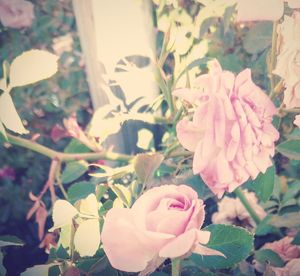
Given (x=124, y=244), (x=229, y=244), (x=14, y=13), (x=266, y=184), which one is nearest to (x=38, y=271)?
(x=124, y=244)

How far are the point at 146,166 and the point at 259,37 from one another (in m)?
0.30

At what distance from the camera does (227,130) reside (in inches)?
19.0

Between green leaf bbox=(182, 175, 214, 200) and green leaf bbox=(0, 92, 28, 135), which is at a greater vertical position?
green leaf bbox=(0, 92, 28, 135)

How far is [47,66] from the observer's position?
515 millimetres

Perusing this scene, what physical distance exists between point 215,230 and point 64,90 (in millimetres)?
1425

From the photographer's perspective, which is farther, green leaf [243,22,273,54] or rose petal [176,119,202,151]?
green leaf [243,22,273,54]

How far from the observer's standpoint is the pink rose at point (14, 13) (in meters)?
1.10

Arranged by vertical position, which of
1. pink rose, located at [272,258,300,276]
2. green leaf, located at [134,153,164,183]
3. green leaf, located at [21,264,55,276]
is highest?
green leaf, located at [134,153,164,183]

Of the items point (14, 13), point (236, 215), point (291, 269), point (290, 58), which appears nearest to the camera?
point (290, 58)

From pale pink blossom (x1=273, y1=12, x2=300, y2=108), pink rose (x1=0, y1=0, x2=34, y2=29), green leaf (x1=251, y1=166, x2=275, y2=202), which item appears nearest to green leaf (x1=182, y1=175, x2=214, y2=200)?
green leaf (x1=251, y1=166, x2=275, y2=202)

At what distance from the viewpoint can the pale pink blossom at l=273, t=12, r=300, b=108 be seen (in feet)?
1.67

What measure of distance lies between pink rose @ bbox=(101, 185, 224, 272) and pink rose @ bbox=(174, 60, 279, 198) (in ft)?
0.18

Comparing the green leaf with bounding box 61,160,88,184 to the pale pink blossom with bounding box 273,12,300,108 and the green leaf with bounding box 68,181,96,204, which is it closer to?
A: the green leaf with bounding box 68,181,96,204

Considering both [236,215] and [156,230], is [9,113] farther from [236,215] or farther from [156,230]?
[236,215]
